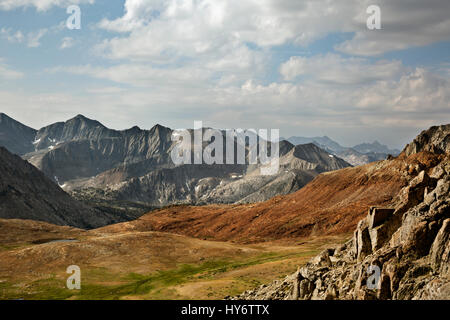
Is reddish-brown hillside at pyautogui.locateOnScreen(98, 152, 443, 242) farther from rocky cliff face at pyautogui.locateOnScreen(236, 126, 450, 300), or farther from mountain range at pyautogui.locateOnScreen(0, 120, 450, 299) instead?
rocky cliff face at pyautogui.locateOnScreen(236, 126, 450, 300)

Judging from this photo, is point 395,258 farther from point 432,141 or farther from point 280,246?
point 432,141

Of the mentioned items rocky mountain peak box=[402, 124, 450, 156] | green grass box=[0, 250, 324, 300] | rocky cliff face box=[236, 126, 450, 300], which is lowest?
green grass box=[0, 250, 324, 300]

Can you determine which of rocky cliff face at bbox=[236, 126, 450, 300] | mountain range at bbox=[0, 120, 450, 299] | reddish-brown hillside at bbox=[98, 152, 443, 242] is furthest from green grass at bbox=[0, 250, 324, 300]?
reddish-brown hillside at bbox=[98, 152, 443, 242]

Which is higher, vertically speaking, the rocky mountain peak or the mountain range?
the rocky mountain peak

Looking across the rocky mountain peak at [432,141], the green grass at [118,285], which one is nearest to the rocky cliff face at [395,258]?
the green grass at [118,285]

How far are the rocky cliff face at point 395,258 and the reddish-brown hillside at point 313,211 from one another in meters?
75.2

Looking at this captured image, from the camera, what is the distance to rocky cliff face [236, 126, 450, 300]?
24844 mm

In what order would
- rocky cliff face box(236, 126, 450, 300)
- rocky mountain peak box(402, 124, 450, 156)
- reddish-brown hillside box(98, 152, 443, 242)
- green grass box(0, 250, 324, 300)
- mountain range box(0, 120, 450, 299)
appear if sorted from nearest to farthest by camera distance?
rocky cliff face box(236, 126, 450, 300) → mountain range box(0, 120, 450, 299) → green grass box(0, 250, 324, 300) → reddish-brown hillside box(98, 152, 443, 242) → rocky mountain peak box(402, 124, 450, 156)

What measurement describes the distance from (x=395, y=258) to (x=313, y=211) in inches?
4222

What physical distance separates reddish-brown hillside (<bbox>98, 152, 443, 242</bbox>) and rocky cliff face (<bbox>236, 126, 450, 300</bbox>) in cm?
7522

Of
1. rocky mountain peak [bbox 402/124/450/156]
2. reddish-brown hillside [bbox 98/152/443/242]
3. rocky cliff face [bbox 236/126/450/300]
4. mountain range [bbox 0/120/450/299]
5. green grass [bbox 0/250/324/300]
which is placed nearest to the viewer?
rocky cliff face [bbox 236/126/450/300]

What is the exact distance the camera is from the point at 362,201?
12150cm
